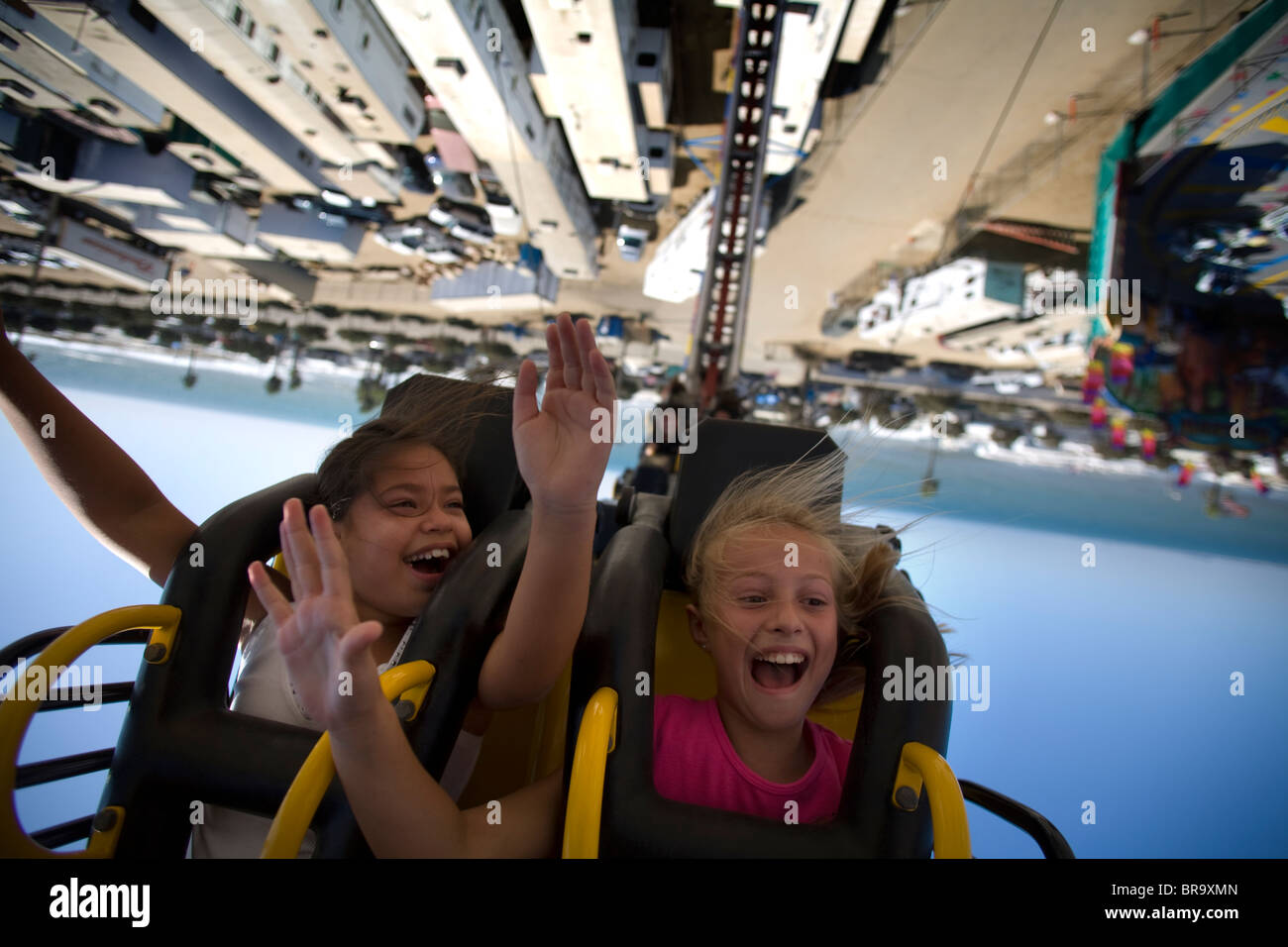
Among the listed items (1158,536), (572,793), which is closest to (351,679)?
Answer: (572,793)

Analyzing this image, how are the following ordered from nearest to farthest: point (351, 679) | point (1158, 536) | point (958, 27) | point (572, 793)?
point (351, 679), point (572, 793), point (958, 27), point (1158, 536)

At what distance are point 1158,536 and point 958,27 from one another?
389 inches

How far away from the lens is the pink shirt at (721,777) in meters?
0.76

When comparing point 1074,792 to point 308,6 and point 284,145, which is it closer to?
point 308,6

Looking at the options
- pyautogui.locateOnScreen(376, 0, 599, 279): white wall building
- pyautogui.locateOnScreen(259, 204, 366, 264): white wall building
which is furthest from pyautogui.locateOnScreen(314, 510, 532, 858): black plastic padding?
pyautogui.locateOnScreen(259, 204, 366, 264): white wall building

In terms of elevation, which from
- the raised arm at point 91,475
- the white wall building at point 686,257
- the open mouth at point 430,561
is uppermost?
the white wall building at point 686,257

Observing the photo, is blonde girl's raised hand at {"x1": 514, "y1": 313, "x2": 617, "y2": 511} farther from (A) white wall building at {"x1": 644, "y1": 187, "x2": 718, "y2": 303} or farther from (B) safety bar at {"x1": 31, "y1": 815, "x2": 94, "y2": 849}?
(A) white wall building at {"x1": 644, "y1": 187, "x2": 718, "y2": 303}

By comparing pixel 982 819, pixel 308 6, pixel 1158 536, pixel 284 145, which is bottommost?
pixel 982 819

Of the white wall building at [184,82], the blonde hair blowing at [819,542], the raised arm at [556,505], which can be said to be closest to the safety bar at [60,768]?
the raised arm at [556,505]

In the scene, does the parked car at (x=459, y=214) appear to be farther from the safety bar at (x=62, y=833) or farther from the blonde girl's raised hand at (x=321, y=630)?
the blonde girl's raised hand at (x=321, y=630)

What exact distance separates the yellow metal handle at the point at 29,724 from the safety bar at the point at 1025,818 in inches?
45.0

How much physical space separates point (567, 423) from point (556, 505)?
108mm

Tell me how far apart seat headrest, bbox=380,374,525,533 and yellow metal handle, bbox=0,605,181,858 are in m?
0.47

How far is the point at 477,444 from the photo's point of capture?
1.01m
